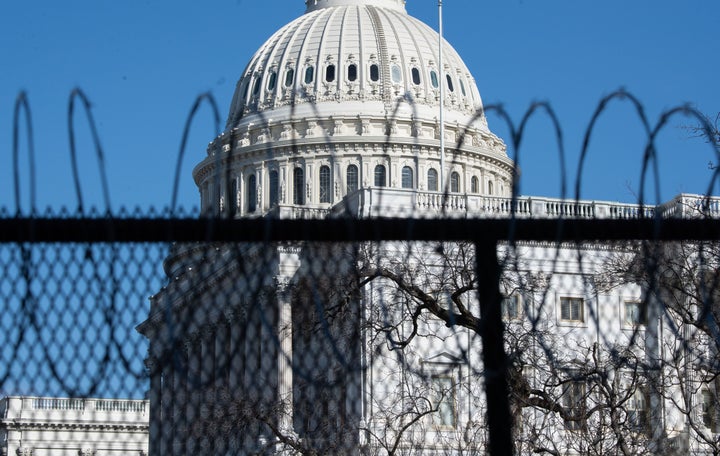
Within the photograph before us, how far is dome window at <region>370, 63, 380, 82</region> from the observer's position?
124500 mm

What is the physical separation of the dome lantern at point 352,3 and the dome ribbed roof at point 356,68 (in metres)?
1.66

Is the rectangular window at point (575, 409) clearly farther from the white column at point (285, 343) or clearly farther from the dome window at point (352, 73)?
the dome window at point (352, 73)

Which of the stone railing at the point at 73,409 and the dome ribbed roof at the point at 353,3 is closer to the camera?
the stone railing at the point at 73,409

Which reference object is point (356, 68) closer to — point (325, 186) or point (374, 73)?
point (374, 73)

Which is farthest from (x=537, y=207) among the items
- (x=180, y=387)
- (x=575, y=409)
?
(x=180, y=387)

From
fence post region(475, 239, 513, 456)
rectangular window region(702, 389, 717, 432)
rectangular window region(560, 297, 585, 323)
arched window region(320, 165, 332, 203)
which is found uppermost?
arched window region(320, 165, 332, 203)

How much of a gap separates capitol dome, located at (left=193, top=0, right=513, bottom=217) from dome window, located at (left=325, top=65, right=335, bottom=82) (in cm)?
8

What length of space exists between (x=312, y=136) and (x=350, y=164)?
14.1ft

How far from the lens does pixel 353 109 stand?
388ft

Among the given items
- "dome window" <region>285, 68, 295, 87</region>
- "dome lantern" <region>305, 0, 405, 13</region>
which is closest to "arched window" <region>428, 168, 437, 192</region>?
"dome window" <region>285, 68, 295, 87</region>

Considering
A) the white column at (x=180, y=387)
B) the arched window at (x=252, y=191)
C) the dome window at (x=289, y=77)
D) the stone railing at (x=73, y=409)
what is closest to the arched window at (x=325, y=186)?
the arched window at (x=252, y=191)

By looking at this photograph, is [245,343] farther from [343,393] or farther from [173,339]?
[173,339]

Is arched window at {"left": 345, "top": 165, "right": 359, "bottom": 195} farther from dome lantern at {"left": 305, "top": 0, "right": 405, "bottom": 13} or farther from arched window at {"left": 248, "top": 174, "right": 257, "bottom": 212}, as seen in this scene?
dome lantern at {"left": 305, "top": 0, "right": 405, "bottom": 13}

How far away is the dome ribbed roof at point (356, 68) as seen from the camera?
12125 centimetres
